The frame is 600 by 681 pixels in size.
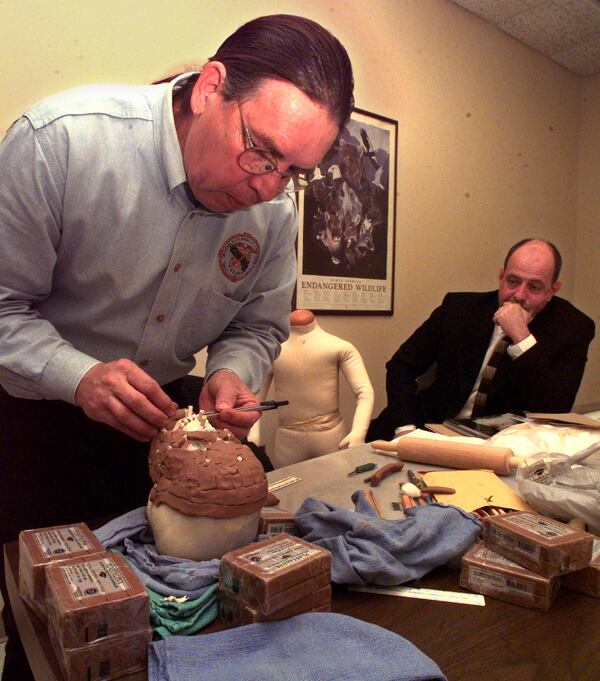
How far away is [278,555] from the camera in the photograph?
0.83m

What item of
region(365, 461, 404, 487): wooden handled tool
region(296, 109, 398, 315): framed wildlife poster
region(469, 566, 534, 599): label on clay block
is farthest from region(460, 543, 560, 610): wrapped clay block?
region(296, 109, 398, 315): framed wildlife poster

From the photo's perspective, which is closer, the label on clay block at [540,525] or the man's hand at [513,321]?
the label on clay block at [540,525]

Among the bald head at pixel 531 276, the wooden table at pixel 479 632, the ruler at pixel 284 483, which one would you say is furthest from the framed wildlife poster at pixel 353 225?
the wooden table at pixel 479 632

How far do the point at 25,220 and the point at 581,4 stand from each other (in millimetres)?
3961

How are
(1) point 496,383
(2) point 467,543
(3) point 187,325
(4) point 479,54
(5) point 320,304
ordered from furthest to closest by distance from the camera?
1. (4) point 479,54
2. (5) point 320,304
3. (1) point 496,383
4. (3) point 187,325
5. (2) point 467,543

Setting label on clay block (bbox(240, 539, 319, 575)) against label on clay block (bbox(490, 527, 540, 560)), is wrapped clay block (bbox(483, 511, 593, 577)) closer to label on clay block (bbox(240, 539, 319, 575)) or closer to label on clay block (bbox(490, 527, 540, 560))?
label on clay block (bbox(490, 527, 540, 560))

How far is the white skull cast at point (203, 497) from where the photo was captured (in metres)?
0.96

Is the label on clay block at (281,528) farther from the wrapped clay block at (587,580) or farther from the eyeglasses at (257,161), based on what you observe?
the eyeglasses at (257,161)

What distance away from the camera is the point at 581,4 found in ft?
12.1

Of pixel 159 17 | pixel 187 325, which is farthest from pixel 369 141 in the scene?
pixel 187 325

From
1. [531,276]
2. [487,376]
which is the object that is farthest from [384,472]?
[531,276]

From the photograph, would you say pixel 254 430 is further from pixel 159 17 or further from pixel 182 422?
pixel 159 17

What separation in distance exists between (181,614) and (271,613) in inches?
5.3

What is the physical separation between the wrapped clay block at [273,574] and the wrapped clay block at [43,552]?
0.21 metres
